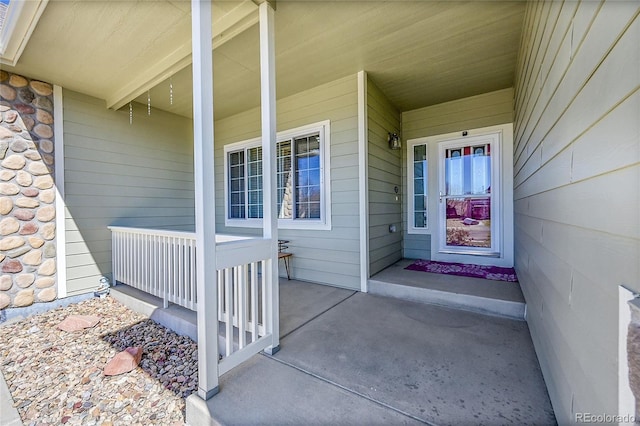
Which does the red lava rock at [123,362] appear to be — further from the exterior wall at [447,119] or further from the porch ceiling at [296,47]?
the exterior wall at [447,119]

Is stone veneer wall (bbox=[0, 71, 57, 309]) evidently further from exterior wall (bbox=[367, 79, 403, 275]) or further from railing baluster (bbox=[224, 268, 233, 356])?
exterior wall (bbox=[367, 79, 403, 275])

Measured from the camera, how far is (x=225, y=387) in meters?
1.60

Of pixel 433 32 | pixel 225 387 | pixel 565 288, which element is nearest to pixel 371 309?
pixel 225 387

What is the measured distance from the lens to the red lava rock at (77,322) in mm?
2811

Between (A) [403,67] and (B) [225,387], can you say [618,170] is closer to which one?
(B) [225,387]

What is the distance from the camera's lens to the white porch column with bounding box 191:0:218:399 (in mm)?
1511

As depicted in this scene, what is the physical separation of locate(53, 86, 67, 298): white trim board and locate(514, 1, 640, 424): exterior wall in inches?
199

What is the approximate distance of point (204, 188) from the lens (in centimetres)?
152

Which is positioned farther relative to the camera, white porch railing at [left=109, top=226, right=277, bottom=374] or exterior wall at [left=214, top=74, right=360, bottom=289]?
exterior wall at [left=214, top=74, right=360, bottom=289]

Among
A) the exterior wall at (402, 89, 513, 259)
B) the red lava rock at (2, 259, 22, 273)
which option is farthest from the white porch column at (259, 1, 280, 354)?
the red lava rock at (2, 259, 22, 273)

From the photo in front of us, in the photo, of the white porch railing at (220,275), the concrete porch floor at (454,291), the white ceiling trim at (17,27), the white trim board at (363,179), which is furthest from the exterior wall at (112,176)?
the concrete porch floor at (454,291)

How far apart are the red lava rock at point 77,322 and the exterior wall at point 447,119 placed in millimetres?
4462

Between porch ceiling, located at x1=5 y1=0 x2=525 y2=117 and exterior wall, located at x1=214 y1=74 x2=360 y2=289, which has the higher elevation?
porch ceiling, located at x1=5 y1=0 x2=525 y2=117

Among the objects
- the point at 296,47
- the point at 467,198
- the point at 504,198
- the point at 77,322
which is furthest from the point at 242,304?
the point at 504,198
